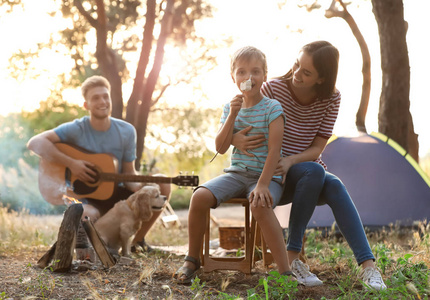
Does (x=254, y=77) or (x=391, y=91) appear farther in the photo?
(x=391, y=91)

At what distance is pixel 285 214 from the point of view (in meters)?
5.91

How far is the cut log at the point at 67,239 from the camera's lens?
3900mm

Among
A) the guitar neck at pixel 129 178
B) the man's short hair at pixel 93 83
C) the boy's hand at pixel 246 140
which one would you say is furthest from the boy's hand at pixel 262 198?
the man's short hair at pixel 93 83

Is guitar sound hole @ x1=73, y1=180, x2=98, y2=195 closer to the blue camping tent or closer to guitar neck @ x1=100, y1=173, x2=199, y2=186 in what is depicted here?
guitar neck @ x1=100, y1=173, x2=199, y2=186

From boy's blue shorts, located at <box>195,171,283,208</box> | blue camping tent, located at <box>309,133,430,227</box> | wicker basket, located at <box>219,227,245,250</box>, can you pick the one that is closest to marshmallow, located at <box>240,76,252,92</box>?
boy's blue shorts, located at <box>195,171,283,208</box>

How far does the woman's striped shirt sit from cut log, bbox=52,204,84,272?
163 centimetres

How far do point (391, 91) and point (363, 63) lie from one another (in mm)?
1013

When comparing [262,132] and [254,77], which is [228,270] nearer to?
[262,132]

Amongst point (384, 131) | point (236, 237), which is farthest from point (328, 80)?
point (384, 131)

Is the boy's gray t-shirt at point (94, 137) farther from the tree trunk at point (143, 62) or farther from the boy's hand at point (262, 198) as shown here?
the tree trunk at point (143, 62)

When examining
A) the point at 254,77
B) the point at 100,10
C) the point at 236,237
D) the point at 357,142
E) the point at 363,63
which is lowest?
the point at 236,237

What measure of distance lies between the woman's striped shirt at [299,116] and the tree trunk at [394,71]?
144 inches

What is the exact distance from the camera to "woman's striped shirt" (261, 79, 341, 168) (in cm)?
380

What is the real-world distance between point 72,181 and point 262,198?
99.3 inches
